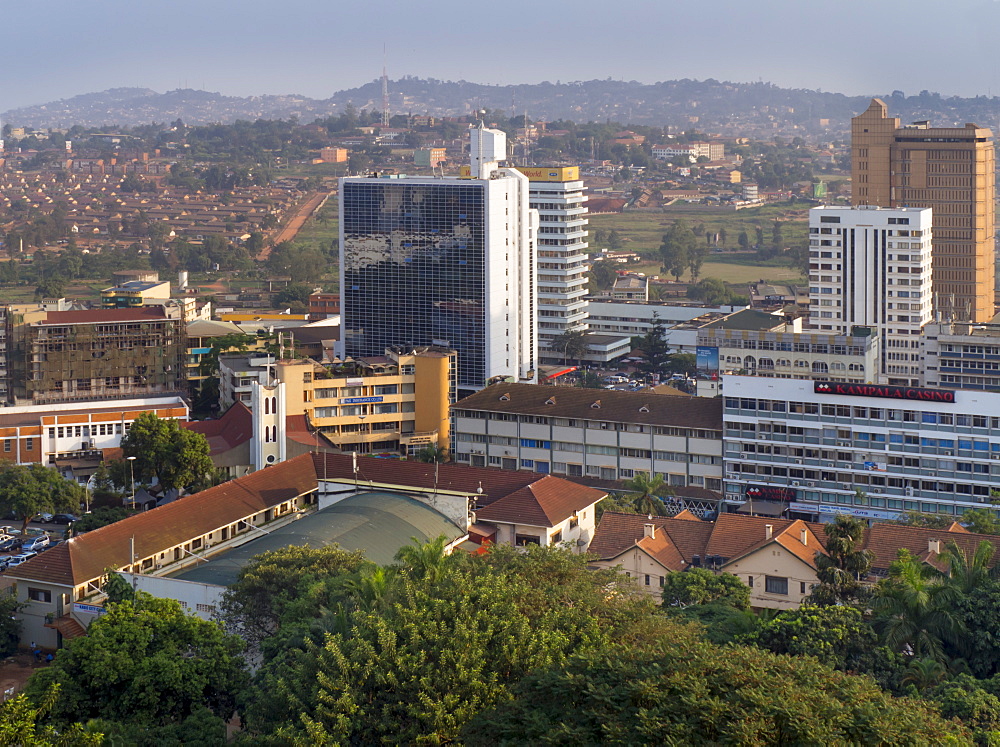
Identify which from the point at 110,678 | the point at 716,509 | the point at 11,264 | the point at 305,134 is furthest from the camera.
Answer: the point at 305,134

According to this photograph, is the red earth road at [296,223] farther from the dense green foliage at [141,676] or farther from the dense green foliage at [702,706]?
the dense green foliage at [702,706]

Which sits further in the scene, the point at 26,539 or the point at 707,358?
the point at 707,358

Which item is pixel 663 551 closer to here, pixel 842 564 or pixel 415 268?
pixel 842 564

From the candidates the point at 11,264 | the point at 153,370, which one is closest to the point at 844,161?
the point at 11,264

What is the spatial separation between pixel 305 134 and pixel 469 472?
129256mm

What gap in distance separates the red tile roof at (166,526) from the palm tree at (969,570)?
13680 millimetres

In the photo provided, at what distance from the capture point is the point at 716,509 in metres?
34.4

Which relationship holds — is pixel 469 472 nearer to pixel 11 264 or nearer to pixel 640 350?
pixel 640 350

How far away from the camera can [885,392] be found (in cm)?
3328

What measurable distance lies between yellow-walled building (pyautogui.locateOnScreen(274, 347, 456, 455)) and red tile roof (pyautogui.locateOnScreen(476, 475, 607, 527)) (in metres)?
11.7

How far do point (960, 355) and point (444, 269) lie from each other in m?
17.4

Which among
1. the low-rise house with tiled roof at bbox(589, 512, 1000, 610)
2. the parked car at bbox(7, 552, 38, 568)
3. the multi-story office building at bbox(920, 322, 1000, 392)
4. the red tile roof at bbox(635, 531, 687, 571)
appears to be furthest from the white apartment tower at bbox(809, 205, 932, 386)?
the parked car at bbox(7, 552, 38, 568)

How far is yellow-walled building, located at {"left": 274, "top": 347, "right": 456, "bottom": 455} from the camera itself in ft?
131

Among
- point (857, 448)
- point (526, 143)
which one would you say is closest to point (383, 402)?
point (857, 448)
